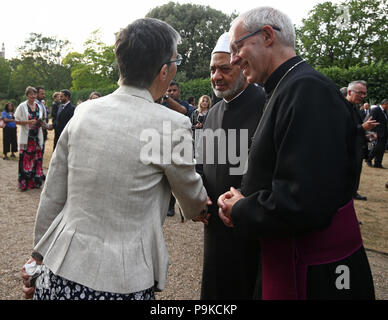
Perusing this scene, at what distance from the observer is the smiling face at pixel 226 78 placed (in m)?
2.64

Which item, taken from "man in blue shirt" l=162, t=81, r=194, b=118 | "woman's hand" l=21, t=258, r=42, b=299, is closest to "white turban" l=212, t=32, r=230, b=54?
"woman's hand" l=21, t=258, r=42, b=299

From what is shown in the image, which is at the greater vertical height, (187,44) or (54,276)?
(187,44)

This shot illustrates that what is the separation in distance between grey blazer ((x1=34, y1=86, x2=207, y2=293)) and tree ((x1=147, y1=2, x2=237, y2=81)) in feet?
115

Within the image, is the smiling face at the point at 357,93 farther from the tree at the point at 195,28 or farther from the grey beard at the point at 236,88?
the tree at the point at 195,28

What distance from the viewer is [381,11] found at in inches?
Result: 1340

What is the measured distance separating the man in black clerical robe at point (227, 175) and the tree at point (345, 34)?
36.1 m

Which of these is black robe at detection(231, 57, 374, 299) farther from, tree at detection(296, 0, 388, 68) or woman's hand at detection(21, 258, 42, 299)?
tree at detection(296, 0, 388, 68)

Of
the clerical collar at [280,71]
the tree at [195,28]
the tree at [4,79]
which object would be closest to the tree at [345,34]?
the tree at [195,28]

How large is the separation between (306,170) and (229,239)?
1285 mm

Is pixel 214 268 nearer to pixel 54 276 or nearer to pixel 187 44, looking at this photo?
pixel 54 276

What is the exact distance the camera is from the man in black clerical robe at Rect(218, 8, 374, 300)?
1273 millimetres

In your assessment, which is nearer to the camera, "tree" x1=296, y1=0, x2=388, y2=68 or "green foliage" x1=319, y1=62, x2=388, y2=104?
"green foliage" x1=319, y1=62, x2=388, y2=104
